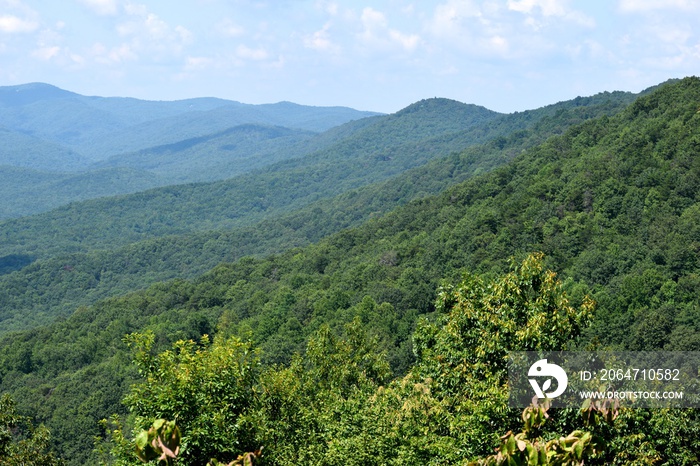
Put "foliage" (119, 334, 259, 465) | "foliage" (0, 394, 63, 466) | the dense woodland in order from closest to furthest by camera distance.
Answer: "foliage" (119, 334, 259, 465) < the dense woodland < "foliage" (0, 394, 63, 466)

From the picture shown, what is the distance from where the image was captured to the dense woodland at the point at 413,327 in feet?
48.6

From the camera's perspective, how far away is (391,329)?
223 feet

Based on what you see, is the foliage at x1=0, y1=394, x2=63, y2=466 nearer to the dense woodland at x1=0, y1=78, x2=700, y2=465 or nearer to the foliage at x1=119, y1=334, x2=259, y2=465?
the dense woodland at x1=0, y1=78, x2=700, y2=465

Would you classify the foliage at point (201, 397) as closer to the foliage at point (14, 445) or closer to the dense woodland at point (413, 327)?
the dense woodland at point (413, 327)

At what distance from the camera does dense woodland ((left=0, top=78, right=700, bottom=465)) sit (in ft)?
48.6

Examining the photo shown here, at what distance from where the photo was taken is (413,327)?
2621 inches

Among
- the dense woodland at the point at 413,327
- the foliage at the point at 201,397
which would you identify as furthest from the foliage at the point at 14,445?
the foliage at the point at 201,397

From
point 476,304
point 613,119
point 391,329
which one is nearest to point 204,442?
point 476,304

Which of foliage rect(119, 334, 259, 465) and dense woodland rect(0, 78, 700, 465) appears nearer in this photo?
foliage rect(119, 334, 259, 465)

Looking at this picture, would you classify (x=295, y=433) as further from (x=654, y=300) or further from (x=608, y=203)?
(x=608, y=203)

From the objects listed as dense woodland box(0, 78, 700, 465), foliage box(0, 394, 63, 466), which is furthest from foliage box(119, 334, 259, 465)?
foliage box(0, 394, 63, 466)

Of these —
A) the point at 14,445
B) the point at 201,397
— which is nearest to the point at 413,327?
the point at 14,445

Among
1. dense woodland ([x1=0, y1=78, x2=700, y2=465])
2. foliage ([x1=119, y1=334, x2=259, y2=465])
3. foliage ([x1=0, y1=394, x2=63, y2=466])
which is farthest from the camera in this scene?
foliage ([x1=0, y1=394, x2=63, y2=466])

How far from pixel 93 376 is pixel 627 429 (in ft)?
249
